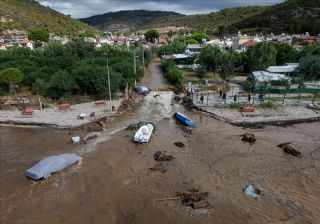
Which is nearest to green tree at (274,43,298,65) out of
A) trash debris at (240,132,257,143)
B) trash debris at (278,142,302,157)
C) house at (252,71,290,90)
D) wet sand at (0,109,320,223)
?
house at (252,71,290,90)

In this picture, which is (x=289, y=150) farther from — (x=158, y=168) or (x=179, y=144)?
(x=158, y=168)

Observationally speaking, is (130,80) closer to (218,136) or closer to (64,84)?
(64,84)

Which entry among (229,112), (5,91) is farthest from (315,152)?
→ (5,91)

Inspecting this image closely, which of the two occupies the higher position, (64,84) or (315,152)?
(64,84)

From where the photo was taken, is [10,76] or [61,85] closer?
[61,85]

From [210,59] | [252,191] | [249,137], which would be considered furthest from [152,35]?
[252,191]

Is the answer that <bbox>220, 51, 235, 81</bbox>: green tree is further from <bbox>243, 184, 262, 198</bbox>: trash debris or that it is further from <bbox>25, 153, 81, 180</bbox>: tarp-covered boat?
<bbox>25, 153, 81, 180</bbox>: tarp-covered boat

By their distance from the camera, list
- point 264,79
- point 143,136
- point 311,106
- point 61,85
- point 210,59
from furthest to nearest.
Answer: point 210,59, point 264,79, point 61,85, point 311,106, point 143,136
